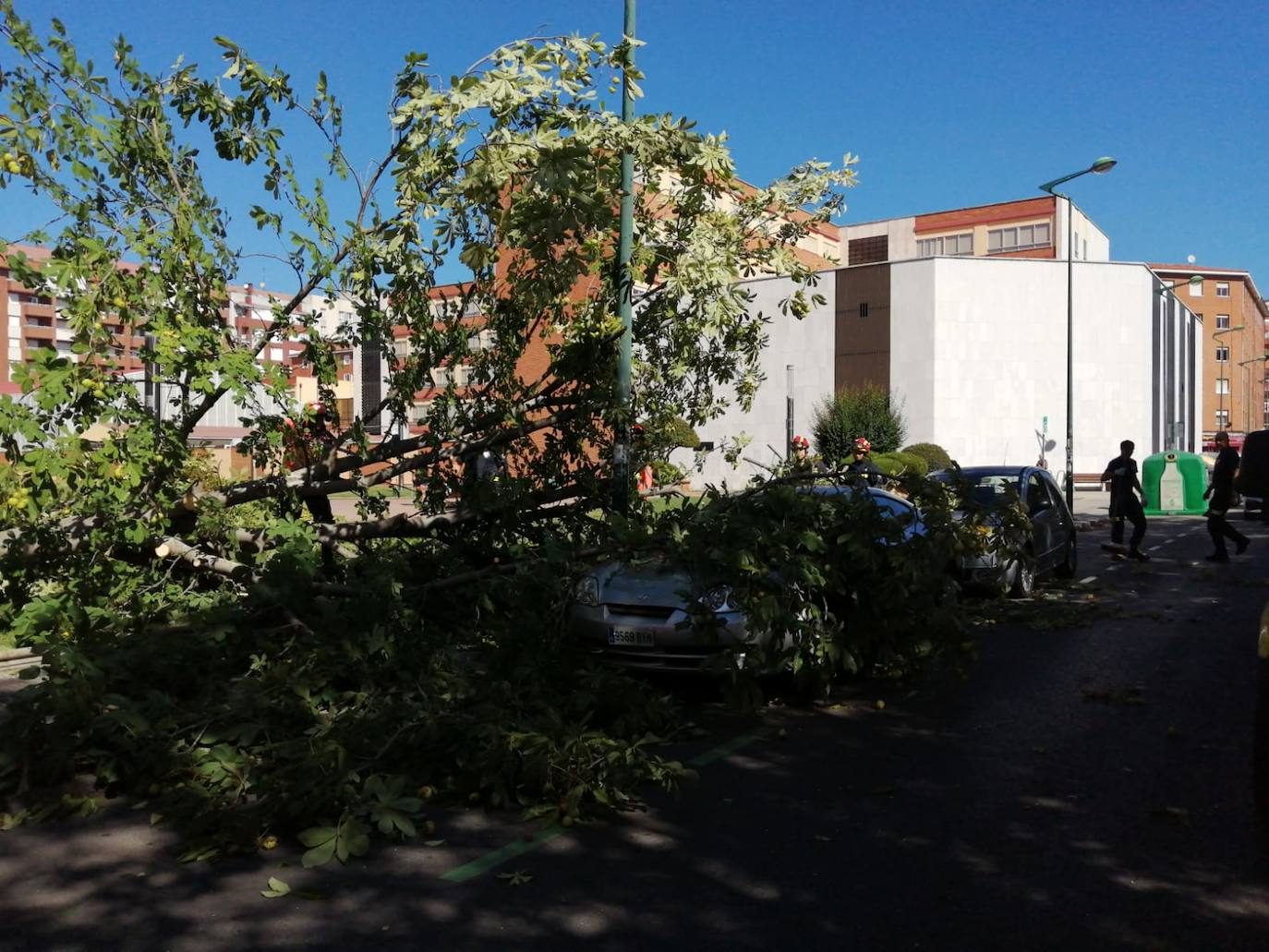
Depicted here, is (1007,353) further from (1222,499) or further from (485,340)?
(485,340)

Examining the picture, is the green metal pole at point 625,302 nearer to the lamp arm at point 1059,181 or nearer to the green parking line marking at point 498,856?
the green parking line marking at point 498,856

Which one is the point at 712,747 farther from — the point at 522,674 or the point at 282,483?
the point at 282,483

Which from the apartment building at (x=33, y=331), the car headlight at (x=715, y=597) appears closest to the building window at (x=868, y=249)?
the apartment building at (x=33, y=331)

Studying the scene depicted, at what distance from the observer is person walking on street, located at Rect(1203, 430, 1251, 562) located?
50.0 feet

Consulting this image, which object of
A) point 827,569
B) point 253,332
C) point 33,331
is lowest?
point 827,569

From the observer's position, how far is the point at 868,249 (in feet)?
271

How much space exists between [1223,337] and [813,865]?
413ft

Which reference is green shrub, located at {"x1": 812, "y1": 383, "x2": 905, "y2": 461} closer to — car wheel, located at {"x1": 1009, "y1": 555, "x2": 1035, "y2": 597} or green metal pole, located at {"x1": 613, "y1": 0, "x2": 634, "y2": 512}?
car wheel, located at {"x1": 1009, "y1": 555, "x2": 1035, "y2": 597}

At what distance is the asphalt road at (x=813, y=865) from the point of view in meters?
3.94

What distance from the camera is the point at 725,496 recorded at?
792cm

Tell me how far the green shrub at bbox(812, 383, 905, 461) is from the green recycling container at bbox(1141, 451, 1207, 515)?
1369cm

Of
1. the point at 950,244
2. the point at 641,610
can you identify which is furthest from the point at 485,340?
the point at 950,244

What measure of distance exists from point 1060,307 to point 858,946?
4934 cm

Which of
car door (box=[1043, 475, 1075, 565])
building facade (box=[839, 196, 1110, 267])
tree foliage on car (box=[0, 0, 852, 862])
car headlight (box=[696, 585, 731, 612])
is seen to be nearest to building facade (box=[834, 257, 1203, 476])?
building facade (box=[839, 196, 1110, 267])
